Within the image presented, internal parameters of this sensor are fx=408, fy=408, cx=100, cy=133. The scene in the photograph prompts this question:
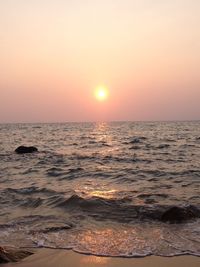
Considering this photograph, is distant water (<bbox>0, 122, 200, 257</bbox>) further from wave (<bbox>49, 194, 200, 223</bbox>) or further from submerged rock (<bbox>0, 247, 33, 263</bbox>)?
submerged rock (<bbox>0, 247, 33, 263</bbox>)

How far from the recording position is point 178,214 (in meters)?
10.4

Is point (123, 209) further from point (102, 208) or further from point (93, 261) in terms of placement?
point (93, 261)

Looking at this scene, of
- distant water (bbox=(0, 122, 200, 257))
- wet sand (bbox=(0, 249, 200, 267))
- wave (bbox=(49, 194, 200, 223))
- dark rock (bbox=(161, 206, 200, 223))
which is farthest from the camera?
wave (bbox=(49, 194, 200, 223))

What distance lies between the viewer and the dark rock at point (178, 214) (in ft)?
33.5

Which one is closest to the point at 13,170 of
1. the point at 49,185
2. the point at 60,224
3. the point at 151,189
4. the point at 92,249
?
the point at 49,185

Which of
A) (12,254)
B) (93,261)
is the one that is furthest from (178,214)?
(12,254)

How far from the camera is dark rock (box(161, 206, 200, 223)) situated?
33.5ft

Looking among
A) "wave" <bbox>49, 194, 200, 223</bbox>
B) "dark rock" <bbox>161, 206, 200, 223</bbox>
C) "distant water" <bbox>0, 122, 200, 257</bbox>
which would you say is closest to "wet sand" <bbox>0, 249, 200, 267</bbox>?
"distant water" <bbox>0, 122, 200, 257</bbox>

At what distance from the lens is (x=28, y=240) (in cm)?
856

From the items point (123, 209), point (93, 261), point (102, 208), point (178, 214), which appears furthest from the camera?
point (102, 208)

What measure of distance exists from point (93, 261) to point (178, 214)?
3888mm

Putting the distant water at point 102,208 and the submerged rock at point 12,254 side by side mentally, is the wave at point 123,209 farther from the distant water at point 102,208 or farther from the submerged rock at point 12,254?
the submerged rock at point 12,254

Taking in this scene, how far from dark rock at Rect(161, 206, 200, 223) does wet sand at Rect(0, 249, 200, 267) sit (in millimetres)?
2871

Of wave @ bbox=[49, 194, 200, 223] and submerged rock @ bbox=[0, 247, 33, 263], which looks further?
wave @ bbox=[49, 194, 200, 223]
